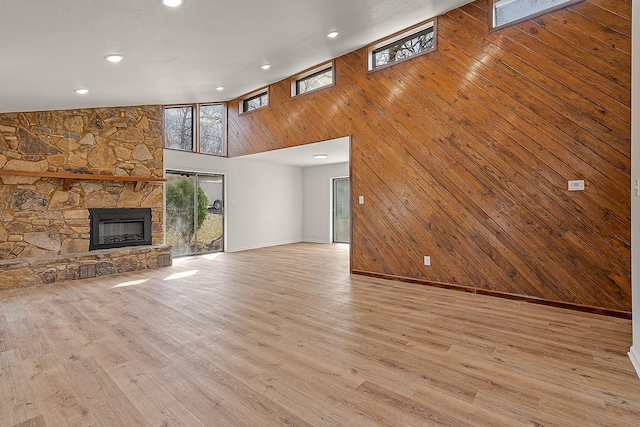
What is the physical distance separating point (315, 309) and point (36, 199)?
4.59m

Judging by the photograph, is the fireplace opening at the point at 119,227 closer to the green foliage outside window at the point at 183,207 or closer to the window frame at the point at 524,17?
the green foliage outside window at the point at 183,207

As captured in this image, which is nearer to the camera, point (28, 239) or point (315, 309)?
point (315, 309)

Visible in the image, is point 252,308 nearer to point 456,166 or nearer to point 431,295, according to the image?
point 431,295

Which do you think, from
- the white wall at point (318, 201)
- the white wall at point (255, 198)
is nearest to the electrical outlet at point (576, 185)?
the white wall at point (318, 201)

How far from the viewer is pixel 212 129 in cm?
742

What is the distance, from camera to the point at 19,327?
2.91 m

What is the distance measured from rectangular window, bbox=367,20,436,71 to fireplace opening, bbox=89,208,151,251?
468 cm

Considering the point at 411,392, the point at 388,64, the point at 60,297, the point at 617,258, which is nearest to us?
the point at 411,392

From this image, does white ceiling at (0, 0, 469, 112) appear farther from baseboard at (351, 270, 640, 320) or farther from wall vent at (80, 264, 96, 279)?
baseboard at (351, 270, 640, 320)

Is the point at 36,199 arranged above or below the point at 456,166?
below

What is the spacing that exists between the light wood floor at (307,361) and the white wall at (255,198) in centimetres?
370

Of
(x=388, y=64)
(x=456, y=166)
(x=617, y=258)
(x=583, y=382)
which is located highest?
(x=388, y=64)

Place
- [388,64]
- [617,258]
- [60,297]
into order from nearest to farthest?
[617,258], [60,297], [388,64]

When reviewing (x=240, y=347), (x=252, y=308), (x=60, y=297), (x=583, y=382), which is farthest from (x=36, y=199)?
(x=583, y=382)
